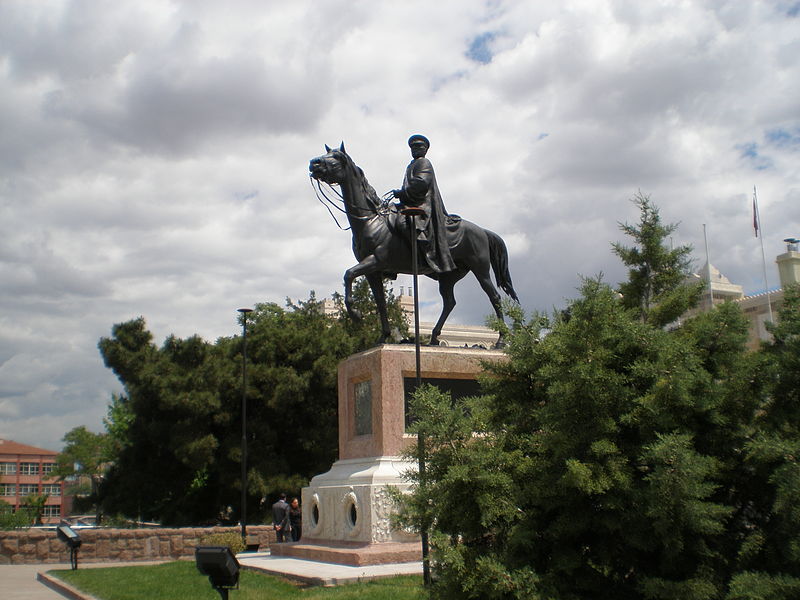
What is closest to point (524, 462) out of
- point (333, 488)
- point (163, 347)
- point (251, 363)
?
point (333, 488)

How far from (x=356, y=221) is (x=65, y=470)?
69.1 metres

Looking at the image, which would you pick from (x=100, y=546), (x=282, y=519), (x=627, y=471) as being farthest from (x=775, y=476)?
(x=100, y=546)

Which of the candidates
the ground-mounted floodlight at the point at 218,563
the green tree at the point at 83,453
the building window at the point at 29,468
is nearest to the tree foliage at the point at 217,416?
the ground-mounted floodlight at the point at 218,563

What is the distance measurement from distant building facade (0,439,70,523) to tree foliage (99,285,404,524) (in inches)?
3783

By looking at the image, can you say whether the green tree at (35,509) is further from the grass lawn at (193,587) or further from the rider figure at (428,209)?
the rider figure at (428,209)

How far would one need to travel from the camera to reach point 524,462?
6227 mm

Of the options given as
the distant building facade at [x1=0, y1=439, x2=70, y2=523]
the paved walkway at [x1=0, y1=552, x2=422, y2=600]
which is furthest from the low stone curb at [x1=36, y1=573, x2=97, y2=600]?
the distant building facade at [x1=0, y1=439, x2=70, y2=523]

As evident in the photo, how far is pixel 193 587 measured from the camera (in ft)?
38.2

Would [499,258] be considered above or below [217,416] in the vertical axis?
above

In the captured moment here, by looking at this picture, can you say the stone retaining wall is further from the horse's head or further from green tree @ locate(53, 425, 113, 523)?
green tree @ locate(53, 425, 113, 523)

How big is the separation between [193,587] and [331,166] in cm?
715

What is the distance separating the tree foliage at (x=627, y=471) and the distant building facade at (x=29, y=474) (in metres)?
124

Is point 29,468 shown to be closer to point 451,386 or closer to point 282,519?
point 282,519

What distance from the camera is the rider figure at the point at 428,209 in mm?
14266
